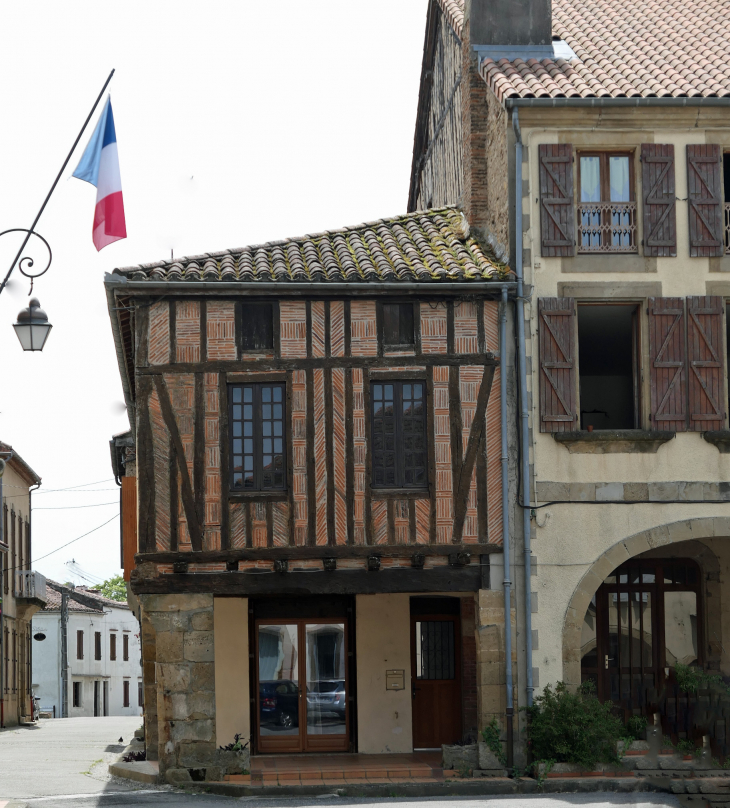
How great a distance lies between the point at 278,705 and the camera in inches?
755

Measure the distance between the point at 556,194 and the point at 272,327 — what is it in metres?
4.42

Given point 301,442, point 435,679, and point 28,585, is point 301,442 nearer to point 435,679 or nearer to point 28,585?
point 435,679

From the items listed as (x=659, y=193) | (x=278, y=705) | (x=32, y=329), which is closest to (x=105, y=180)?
(x=32, y=329)

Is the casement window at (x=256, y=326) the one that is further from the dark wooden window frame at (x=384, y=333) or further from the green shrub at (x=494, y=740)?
the green shrub at (x=494, y=740)

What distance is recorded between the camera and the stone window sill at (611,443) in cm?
1714

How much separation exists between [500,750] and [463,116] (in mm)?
9919

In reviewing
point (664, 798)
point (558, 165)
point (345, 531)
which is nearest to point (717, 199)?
point (558, 165)

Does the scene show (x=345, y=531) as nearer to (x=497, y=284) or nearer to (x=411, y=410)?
(x=411, y=410)

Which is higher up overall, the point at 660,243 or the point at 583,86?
the point at 583,86

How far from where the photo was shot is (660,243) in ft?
57.4

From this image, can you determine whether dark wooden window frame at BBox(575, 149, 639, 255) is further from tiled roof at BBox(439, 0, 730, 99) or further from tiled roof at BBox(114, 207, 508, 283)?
tiled roof at BBox(114, 207, 508, 283)

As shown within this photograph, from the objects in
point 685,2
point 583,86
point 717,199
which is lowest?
point 717,199

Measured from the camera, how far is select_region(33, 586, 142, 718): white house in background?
58062 mm

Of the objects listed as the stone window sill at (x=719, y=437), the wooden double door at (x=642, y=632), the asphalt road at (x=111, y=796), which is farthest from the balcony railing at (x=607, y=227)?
the asphalt road at (x=111, y=796)
